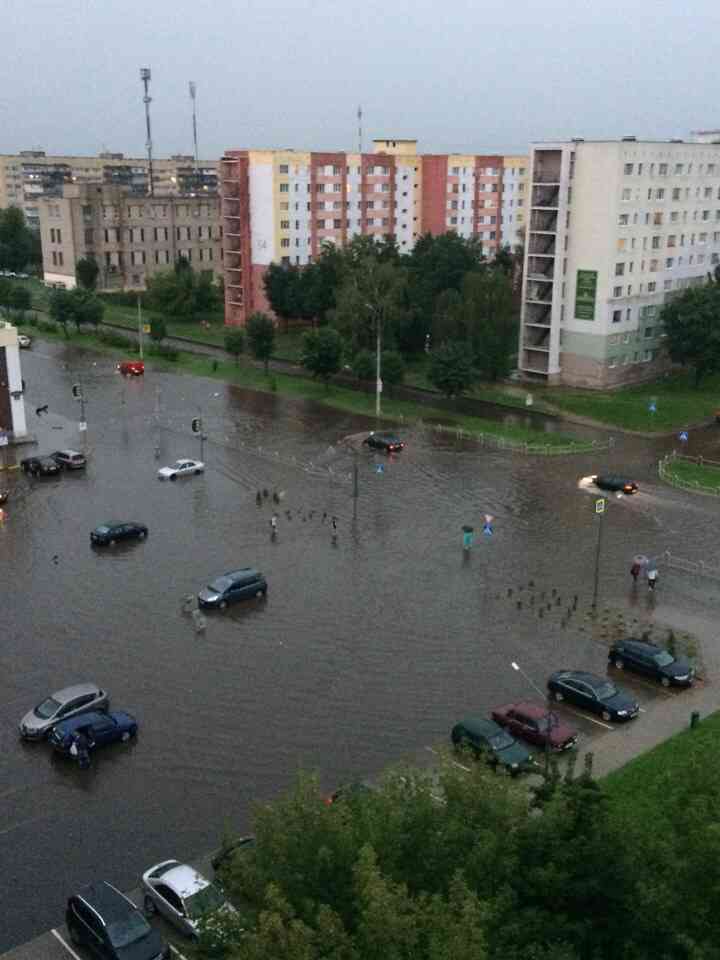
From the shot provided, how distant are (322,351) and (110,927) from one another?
43012 millimetres

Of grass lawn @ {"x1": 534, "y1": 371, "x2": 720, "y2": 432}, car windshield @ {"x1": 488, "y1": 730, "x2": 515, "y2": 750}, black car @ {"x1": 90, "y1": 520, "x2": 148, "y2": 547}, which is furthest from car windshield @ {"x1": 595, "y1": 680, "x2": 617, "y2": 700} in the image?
grass lawn @ {"x1": 534, "y1": 371, "x2": 720, "y2": 432}

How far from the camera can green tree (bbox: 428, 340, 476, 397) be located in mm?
51938

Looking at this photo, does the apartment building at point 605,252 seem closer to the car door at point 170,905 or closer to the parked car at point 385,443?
the parked car at point 385,443

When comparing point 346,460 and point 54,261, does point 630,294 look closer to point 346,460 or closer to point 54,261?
point 346,460

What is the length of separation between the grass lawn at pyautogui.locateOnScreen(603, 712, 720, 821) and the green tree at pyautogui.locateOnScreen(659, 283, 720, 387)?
37079 mm

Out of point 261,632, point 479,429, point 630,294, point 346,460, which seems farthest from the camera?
point 630,294

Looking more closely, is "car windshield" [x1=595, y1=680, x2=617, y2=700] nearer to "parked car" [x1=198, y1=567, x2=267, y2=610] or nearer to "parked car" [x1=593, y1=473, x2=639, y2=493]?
"parked car" [x1=198, y1=567, x2=267, y2=610]

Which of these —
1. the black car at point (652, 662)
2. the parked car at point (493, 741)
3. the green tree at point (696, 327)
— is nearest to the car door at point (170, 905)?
the parked car at point (493, 741)

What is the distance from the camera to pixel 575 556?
32469 millimetres

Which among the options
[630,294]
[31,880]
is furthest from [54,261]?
[31,880]

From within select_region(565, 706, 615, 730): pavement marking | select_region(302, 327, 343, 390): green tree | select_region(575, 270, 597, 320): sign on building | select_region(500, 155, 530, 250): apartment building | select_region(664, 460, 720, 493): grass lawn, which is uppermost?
select_region(500, 155, 530, 250): apartment building

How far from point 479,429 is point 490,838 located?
37.7m

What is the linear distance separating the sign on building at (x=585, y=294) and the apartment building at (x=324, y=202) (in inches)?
1043

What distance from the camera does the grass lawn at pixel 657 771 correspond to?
1725 centimetres
